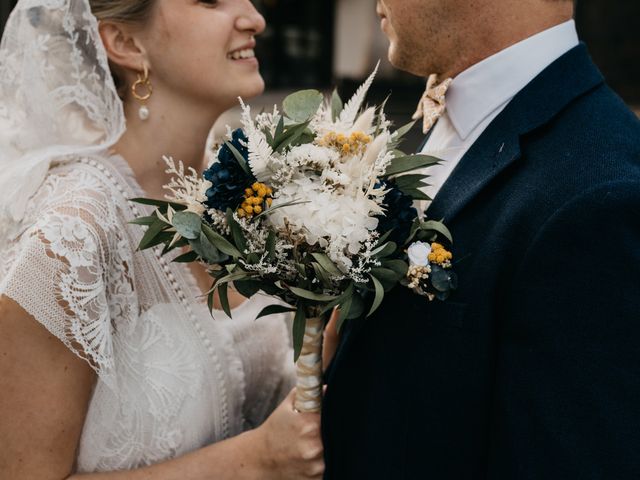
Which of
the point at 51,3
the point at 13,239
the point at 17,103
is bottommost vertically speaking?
the point at 13,239

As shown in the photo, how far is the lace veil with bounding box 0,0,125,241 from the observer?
2229mm

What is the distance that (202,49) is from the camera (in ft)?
7.64

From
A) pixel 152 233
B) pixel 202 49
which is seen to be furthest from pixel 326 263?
pixel 202 49

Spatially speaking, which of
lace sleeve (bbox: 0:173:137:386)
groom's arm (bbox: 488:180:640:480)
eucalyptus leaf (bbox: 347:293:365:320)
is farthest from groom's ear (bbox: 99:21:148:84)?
groom's arm (bbox: 488:180:640:480)

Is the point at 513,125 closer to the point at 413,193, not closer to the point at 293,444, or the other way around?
the point at 413,193

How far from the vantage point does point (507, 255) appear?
174 cm

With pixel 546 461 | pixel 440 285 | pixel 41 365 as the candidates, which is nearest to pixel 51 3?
pixel 41 365

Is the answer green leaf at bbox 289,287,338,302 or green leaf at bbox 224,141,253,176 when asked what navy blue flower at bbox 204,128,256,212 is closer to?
green leaf at bbox 224,141,253,176

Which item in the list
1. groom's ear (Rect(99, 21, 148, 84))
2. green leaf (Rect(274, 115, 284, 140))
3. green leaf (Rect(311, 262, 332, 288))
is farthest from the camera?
groom's ear (Rect(99, 21, 148, 84))

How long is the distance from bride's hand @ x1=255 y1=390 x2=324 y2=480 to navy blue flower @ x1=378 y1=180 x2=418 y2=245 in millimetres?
674

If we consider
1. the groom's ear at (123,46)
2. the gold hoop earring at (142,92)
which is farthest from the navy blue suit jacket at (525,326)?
the groom's ear at (123,46)

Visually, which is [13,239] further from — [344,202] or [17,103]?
→ [344,202]

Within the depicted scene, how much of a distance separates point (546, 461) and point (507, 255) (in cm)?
51

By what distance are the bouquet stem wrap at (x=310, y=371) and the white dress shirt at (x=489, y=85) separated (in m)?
0.49
